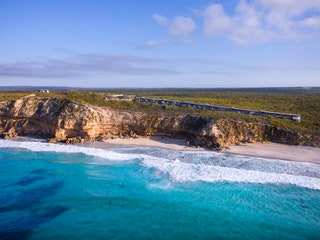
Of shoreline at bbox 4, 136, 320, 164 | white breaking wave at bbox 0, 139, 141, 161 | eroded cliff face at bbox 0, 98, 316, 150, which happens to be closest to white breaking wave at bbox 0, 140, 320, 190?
white breaking wave at bbox 0, 139, 141, 161

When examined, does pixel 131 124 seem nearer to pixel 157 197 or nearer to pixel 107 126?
pixel 107 126

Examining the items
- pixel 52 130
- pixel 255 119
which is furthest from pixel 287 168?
pixel 52 130

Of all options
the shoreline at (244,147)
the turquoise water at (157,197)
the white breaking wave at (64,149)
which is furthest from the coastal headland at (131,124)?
the turquoise water at (157,197)

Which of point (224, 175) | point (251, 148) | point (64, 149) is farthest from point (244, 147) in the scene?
point (64, 149)

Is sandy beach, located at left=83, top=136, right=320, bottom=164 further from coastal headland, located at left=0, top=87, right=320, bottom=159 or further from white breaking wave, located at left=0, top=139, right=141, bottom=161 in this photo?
white breaking wave, located at left=0, top=139, right=141, bottom=161

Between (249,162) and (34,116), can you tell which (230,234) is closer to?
(249,162)
